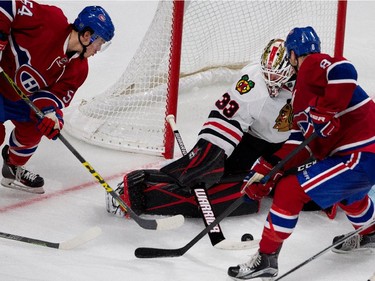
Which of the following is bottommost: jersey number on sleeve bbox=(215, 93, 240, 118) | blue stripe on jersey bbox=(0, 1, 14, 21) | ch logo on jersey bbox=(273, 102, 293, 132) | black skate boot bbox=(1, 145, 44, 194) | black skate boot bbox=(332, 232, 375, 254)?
black skate boot bbox=(332, 232, 375, 254)

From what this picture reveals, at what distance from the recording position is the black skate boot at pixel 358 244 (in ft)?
10.5

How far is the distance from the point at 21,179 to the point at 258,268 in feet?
4.04

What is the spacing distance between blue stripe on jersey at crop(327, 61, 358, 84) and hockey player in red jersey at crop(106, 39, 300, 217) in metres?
0.56

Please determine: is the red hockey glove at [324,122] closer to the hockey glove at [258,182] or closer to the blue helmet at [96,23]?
the hockey glove at [258,182]

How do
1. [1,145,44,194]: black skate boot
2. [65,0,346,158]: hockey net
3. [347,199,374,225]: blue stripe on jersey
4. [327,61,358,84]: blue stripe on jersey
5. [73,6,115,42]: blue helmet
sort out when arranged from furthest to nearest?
[65,0,346,158]: hockey net
[1,145,44,194]: black skate boot
[73,6,115,42]: blue helmet
[347,199,374,225]: blue stripe on jersey
[327,61,358,84]: blue stripe on jersey

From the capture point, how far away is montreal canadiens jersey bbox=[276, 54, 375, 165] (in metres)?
2.72

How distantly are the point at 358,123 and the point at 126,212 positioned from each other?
1055mm

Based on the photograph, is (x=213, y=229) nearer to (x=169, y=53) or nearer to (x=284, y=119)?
(x=284, y=119)

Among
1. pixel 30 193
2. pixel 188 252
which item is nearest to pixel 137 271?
pixel 188 252

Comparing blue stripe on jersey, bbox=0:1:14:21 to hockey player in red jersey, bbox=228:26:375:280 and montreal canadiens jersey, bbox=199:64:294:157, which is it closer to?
montreal canadiens jersey, bbox=199:64:294:157

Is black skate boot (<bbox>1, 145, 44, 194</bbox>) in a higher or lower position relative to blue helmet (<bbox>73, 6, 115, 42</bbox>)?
lower

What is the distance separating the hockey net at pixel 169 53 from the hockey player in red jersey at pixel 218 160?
549 millimetres

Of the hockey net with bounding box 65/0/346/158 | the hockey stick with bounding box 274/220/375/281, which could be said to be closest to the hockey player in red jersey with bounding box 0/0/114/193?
the hockey net with bounding box 65/0/346/158

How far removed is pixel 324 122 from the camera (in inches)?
109
